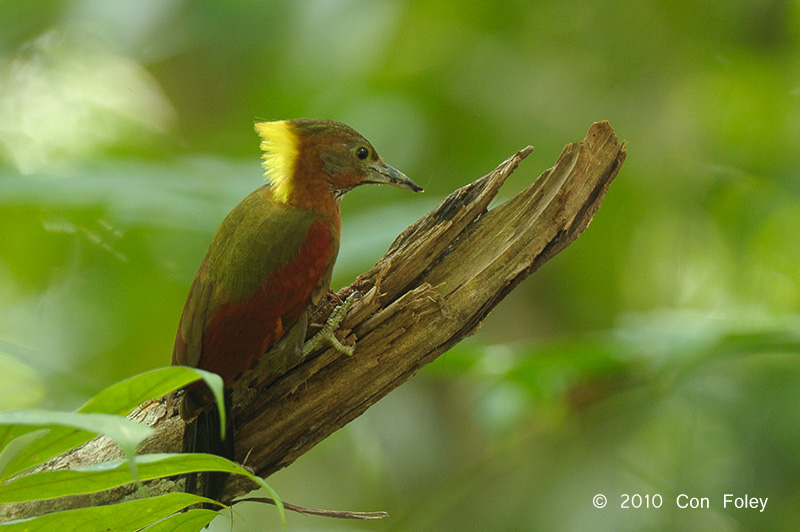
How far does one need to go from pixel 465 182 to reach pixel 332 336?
2.67 m

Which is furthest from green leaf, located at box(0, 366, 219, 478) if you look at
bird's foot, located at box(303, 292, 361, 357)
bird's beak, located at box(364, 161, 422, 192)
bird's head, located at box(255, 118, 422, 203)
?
bird's beak, located at box(364, 161, 422, 192)

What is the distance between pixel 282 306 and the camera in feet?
7.22

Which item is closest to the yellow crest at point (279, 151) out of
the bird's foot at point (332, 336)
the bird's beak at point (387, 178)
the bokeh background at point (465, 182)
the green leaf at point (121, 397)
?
the bird's beak at point (387, 178)

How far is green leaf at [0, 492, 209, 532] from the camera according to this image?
1384 millimetres

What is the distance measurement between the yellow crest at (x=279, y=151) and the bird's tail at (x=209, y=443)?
76 centimetres

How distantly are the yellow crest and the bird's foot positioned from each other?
494mm

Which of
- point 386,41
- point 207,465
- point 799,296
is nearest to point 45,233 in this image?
point 386,41

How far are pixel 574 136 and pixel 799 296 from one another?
1656 millimetres

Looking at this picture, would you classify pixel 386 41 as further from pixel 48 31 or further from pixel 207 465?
pixel 207 465

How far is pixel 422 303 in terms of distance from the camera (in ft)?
6.91

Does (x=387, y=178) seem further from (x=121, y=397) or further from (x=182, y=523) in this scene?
(x=121, y=397)

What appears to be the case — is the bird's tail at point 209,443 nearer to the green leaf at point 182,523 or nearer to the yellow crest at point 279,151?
the green leaf at point 182,523

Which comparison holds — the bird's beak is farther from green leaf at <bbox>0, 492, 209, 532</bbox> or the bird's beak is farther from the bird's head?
green leaf at <bbox>0, 492, 209, 532</bbox>

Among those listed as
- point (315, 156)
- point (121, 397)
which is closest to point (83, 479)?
point (121, 397)
